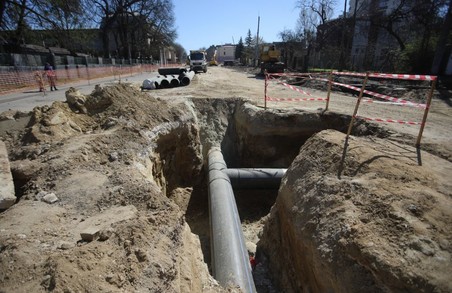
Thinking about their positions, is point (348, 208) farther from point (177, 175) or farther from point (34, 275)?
point (177, 175)

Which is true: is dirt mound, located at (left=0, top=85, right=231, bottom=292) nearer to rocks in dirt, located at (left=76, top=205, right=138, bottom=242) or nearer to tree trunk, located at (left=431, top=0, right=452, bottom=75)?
rocks in dirt, located at (left=76, top=205, right=138, bottom=242)

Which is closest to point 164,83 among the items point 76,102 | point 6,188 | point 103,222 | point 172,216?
point 76,102

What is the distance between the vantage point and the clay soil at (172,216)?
94.2 inches

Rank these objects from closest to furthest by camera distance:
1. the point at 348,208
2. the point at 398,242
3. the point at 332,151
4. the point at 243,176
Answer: the point at 398,242 → the point at 348,208 → the point at 332,151 → the point at 243,176

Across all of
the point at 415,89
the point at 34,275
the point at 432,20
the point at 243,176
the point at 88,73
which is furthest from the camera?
the point at 88,73

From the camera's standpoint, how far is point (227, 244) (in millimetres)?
4203

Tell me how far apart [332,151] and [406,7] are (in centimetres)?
2938

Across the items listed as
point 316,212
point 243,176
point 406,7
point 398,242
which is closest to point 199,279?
point 316,212

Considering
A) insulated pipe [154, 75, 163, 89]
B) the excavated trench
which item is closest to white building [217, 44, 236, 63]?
insulated pipe [154, 75, 163, 89]

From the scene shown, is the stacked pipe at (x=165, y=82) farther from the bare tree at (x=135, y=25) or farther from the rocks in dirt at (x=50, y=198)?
the bare tree at (x=135, y=25)

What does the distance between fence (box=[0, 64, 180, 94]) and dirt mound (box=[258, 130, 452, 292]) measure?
15106 millimetres

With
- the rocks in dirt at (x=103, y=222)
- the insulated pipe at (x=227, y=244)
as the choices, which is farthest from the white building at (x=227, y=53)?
the rocks in dirt at (x=103, y=222)

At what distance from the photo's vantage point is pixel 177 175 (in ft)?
26.5

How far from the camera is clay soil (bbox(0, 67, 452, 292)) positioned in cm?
239
